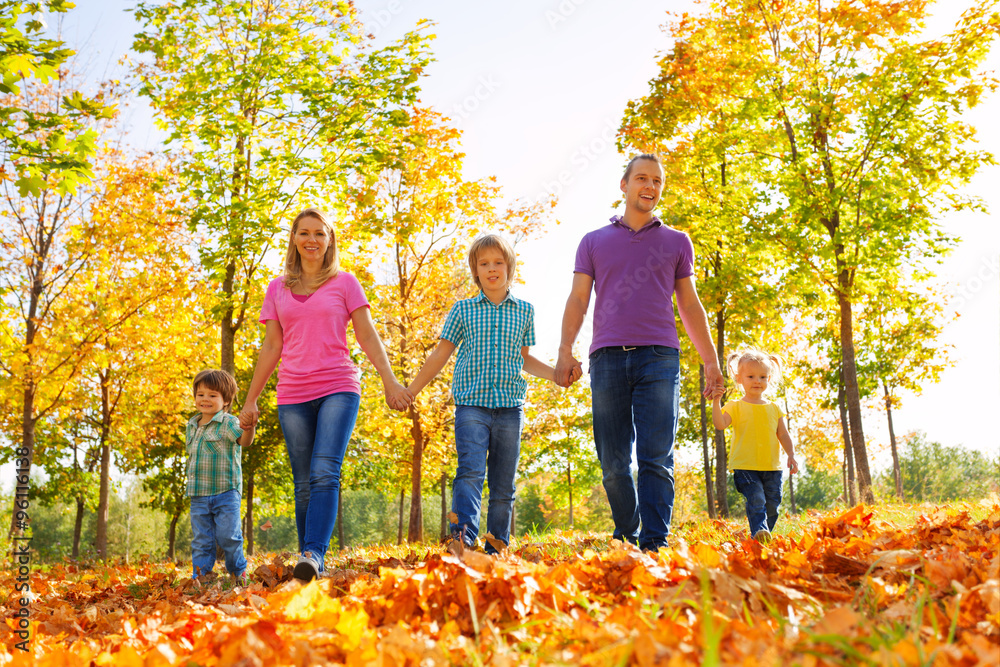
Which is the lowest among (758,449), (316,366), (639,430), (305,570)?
(305,570)

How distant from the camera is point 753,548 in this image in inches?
107

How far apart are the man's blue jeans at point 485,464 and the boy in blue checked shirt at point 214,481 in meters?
1.82

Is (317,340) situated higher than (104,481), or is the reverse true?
(317,340)

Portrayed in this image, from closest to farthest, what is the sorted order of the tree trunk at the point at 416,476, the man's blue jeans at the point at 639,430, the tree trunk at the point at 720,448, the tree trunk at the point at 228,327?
the man's blue jeans at the point at 639,430 < the tree trunk at the point at 228,327 < the tree trunk at the point at 720,448 < the tree trunk at the point at 416,476

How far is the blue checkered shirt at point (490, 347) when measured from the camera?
430 cm

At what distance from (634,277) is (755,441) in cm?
245

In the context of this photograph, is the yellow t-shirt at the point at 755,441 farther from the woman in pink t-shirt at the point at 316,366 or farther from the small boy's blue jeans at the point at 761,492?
the woman in pink t-shirt at the point at 316,366

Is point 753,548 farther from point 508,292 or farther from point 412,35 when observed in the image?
point 412,35

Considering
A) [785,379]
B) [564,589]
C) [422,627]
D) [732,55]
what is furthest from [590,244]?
Result: [785,379]

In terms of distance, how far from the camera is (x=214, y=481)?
5188 mm

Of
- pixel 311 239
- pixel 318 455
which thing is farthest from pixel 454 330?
pixel 318 455

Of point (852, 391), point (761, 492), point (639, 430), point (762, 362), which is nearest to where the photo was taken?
point (639, 430)

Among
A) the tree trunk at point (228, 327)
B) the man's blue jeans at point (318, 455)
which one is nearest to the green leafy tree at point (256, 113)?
the tree trunk at point (228, 327)

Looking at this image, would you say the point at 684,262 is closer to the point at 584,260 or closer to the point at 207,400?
the point at 584,260
